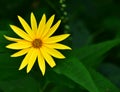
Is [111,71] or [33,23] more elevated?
[33,23]

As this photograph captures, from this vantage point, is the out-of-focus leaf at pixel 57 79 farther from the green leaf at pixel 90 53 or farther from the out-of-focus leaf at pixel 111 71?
the out-of-focus leaf at pixel 111 71

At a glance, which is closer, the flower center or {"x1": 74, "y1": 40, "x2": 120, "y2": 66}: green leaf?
the flower center

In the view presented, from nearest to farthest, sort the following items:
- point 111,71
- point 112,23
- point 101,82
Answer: point 101,82, point 111,71, point 112,23

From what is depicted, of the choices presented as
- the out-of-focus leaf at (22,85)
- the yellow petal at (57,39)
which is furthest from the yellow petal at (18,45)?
the out-of-focus leaf at (22,85)

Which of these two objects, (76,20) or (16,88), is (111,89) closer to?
(16,88)

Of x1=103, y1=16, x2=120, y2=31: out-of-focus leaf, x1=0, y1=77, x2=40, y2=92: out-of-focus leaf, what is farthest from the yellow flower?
x1=103, y1=16, x2=120, y2=31: out-of-focus leaf

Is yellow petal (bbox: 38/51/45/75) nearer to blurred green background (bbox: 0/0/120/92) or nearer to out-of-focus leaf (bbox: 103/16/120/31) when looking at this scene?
blurred green background (bbox: 0/0/120/92)

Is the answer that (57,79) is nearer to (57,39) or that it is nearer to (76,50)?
(57,39)

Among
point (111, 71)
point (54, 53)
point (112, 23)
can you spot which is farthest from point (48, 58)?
point (112, 23)
